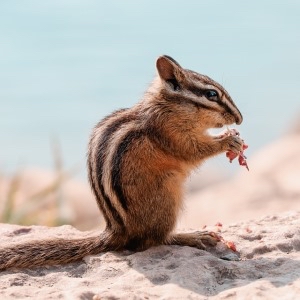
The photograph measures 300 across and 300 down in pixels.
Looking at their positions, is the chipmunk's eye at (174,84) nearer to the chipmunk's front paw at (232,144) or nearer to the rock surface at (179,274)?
the chipmunk's front paw at (232,144)

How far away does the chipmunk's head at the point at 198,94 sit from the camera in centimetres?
617

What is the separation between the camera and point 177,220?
6.04 metres

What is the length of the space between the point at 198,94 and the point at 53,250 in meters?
1.52

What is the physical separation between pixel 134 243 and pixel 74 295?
1.07 meters

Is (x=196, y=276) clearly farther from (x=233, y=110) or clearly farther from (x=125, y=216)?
(x=233, y=110)

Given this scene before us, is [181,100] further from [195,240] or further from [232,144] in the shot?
[195,240]

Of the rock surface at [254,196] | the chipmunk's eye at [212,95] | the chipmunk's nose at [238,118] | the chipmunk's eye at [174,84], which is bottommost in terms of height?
the chipmunk's nose at [238,118]

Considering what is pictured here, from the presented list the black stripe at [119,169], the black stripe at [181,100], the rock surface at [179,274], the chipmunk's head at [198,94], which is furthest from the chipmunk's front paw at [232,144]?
the black stripe at [119,169]

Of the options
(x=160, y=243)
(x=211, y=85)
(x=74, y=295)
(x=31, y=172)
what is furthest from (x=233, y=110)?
(x=31, y=172)

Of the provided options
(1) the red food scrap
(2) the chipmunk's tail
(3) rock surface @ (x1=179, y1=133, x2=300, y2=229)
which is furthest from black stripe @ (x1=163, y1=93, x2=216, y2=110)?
(3) rock surface @ (x1=179, y1=133, x2=300, y2=229)

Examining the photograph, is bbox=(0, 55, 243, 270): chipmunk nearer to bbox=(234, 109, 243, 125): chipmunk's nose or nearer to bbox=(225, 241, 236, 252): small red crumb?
bbox=(234, 109, 243, 125): chipmunk's nose

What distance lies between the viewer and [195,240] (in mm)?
6062

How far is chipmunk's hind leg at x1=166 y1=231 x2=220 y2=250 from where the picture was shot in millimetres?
6047

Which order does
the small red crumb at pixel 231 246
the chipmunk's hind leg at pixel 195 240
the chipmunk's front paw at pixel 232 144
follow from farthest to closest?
the chipmunk's front paw at pixel 232 144 → the chipmunk's hind leg at pixel 195 240 → the small red crumb at pixel 231 246
